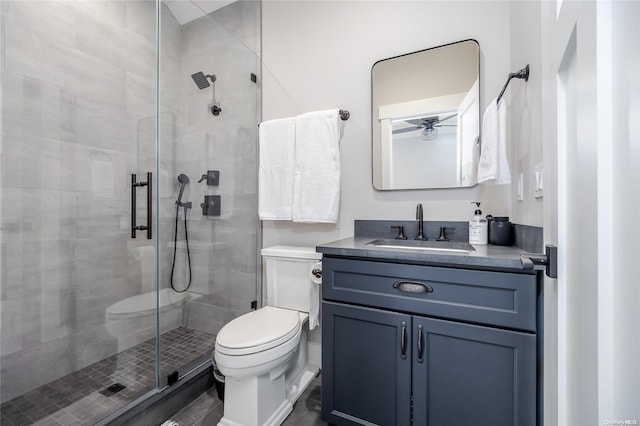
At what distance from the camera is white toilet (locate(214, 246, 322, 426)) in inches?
48.7

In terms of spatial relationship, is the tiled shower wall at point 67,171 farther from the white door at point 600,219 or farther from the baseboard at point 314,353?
the white door at point 600,219

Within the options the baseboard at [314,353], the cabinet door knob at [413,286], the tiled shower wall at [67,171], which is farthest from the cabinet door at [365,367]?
the tiled shower wall at [67,171]

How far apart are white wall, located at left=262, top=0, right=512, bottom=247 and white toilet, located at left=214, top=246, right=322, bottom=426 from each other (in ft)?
1.04

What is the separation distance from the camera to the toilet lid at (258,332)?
123 centimetres

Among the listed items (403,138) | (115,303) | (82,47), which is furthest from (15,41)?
(403,138)

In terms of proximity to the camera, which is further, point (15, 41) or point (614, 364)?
point (15, 41)

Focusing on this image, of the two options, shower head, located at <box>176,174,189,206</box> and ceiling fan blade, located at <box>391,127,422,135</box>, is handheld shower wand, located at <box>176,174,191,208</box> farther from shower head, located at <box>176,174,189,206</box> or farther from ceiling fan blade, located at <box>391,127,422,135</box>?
ceiling fan blade, located at <box>391,127,422,135</box>

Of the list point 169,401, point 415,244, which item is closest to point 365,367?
point 415,244

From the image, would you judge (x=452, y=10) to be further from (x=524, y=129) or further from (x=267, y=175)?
(x=267, y=175)

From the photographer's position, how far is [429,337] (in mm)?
1090

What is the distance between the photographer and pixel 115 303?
1.81m

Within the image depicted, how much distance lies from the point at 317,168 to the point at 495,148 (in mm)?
966

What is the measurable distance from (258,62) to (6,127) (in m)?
1.53

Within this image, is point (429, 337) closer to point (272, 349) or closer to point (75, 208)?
point (272, 349)
